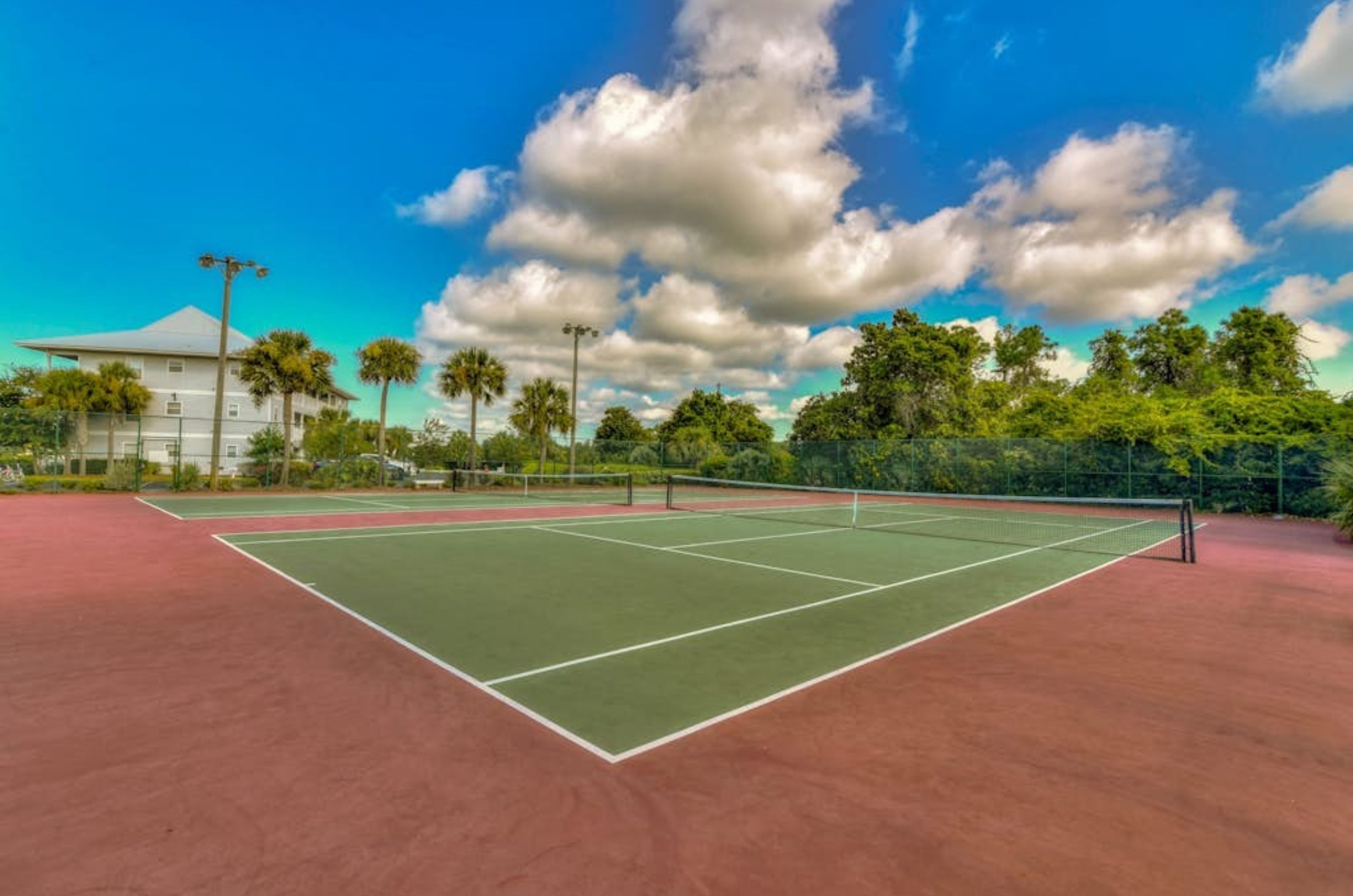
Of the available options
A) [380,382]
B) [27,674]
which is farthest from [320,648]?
[380,382]

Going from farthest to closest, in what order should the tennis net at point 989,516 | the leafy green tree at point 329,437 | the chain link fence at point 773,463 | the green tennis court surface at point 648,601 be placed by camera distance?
the leafy green tree at point 329,437, the chain link fence at point 773,463, the tennis net at point 989,516, the green tennis court surface at point 648,601

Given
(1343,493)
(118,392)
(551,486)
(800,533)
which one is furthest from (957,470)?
(118,392)

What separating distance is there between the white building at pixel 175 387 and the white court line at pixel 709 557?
35714mm

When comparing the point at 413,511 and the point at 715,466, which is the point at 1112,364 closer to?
the point at 715,466

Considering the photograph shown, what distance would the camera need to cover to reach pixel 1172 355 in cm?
3906

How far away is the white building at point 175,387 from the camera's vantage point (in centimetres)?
4172

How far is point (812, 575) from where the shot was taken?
30.8 ft

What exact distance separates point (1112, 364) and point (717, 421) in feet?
125

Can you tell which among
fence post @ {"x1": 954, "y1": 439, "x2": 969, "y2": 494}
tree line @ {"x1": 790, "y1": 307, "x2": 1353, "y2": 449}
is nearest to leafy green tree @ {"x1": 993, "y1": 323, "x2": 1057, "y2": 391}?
tree line @ {"x1": 790, "y1": 307, "x2": 1353, "y2": 449}

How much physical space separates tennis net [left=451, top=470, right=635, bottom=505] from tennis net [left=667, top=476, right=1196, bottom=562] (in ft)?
10.3

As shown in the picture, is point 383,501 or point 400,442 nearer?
point 383,501

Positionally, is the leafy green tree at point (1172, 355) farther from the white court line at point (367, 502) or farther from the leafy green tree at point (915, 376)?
the white court line at point (367, 502)

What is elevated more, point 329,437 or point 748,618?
point 329,437

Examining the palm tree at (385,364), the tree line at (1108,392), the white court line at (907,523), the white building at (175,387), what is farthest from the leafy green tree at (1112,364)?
the white building at (175,387)
